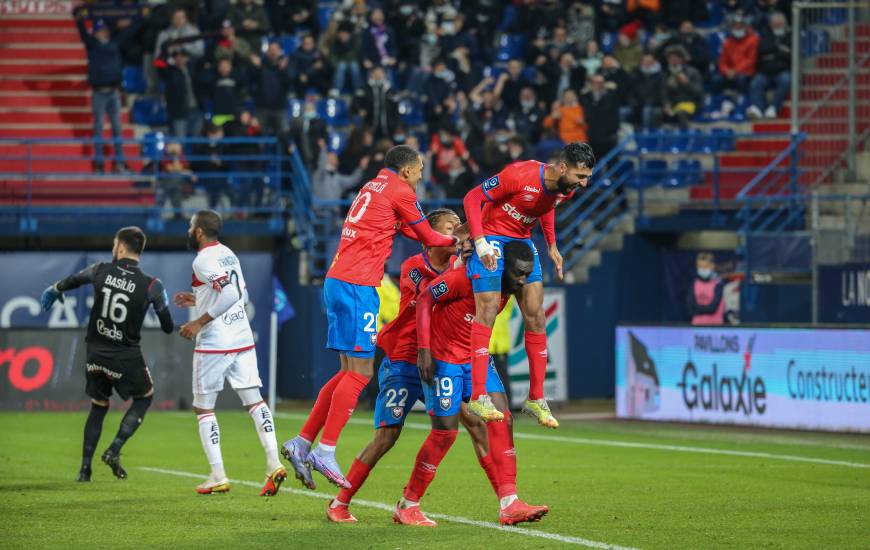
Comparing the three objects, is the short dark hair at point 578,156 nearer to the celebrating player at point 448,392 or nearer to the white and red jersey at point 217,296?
the celebrating player at point 448,392

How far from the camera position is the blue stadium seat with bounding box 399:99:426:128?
28.5m

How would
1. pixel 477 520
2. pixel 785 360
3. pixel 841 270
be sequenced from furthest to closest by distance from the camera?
pixel 841 270, pixel 785 360, pixel 477 520

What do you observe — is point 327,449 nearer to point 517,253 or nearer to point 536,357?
point 536,357

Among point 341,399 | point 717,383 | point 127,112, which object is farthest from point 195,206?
point 341,399

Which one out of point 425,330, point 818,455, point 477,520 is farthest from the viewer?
point 818,455

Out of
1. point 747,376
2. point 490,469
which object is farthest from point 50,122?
point 490,469

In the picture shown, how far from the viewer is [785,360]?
19531 millimetres

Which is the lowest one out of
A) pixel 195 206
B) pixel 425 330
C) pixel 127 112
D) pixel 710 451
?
pixel 710 451

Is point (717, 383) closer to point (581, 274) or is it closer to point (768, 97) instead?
point (581, 274)

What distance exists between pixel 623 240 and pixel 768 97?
14.6ft

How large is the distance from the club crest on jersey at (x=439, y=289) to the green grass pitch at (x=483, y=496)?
1541mm

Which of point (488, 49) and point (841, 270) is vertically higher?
point (488, 49)

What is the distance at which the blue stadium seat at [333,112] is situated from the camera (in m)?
28.7

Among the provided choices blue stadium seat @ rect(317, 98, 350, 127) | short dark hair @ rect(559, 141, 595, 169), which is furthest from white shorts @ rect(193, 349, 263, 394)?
blue stadium seat @ rect(317, 98, 350, 127)
